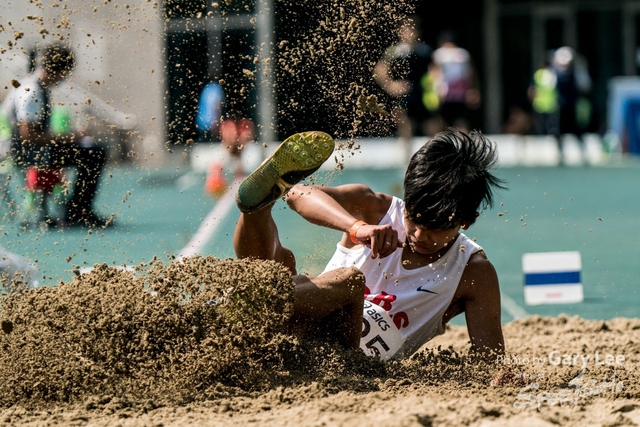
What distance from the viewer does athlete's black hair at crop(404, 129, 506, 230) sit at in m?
4.18

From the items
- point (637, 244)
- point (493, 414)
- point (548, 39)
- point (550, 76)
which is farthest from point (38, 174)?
point (548, 39)

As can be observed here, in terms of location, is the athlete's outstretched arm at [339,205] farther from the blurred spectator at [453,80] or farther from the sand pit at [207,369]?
the blurred spectator at [453,80]

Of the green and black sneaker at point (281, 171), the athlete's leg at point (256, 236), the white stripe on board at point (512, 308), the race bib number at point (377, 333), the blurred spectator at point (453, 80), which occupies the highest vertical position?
the blurred spectator at point (453, 80)

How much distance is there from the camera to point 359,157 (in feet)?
67.2

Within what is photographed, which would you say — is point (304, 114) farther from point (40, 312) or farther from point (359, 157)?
point (359, 157)

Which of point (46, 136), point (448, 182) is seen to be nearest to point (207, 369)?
point (448, 182)

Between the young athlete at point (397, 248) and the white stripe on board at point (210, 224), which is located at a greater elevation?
the young athlete at point (397, 248)

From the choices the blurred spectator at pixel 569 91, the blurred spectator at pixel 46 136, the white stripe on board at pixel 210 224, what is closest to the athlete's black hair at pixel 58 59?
the blurred spectator at pixel 46 136

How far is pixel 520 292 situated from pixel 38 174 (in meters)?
5.27

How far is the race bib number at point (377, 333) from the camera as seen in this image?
14.8 feet

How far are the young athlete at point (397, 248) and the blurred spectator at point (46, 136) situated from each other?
2819 mm

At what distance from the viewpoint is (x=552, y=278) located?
7.05m

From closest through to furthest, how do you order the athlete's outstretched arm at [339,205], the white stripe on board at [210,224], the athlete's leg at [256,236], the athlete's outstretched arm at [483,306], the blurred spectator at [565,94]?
the athlete's outstretched arm at [339,205], the athlete's outstretched arm at [483,306], the athlete's leg at [256,236], the white stripe on board at [210,224], the blurred spectator at [565,94]

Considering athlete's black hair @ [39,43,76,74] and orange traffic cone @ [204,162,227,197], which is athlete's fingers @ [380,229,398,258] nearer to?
athlete's black hair @ [39,43,76,74]
